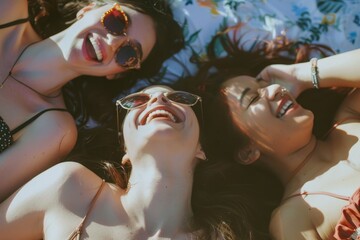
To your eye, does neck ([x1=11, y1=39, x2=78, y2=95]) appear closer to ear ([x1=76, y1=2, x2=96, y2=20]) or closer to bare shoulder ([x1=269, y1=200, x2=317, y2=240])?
ear ([x1=76, y1=2, x2=96, y2=20])

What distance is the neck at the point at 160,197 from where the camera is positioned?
2676 mm

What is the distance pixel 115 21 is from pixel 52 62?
537 millimetres

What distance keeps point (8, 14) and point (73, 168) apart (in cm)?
120

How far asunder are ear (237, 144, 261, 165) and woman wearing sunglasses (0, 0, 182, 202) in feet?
3.06

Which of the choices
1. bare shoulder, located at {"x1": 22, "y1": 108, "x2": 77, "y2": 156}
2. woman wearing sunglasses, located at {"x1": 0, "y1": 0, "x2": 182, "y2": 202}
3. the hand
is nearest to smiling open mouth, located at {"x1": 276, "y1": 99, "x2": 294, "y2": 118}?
the hand

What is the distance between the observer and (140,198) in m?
2.75

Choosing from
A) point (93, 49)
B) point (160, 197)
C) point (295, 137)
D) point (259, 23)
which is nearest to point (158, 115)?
point (160, 197)

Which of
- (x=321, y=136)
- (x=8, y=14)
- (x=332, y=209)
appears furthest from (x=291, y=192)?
(x=8, y=14)

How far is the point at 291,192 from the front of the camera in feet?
9.92

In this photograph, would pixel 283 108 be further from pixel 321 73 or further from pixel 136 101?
pixel 136 101

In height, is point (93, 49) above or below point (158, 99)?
above

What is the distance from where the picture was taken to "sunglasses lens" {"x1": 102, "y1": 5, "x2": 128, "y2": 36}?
123 inches

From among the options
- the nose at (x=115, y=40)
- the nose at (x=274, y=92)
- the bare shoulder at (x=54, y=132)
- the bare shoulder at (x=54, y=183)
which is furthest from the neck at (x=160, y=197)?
the nose at (x=115, y=40)

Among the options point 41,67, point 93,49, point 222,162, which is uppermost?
point 93,49
